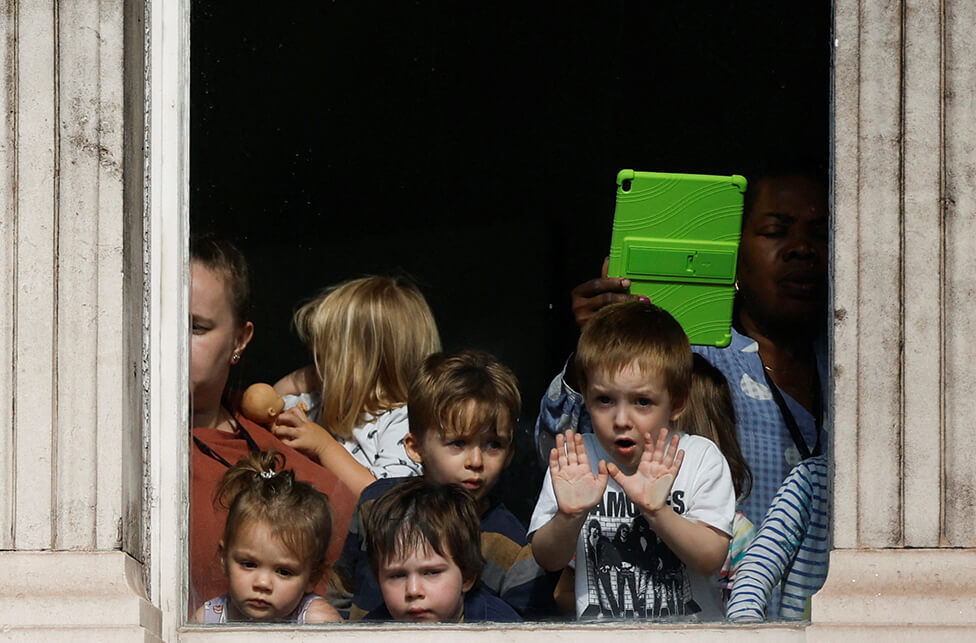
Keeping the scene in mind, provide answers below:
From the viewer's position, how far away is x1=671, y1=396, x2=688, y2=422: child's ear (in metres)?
4.55

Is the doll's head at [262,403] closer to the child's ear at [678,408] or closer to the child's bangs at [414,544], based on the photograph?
the child's bangs at [414,544]

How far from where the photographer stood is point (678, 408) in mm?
4566

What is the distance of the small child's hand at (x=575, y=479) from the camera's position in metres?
4.41

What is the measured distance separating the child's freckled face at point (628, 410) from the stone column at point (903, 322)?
0.59 metres

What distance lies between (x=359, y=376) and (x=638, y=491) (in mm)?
960

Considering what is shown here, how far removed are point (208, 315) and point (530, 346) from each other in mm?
903

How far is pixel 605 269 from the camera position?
475cm

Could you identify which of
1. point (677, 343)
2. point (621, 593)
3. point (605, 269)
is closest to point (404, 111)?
point (605, 269)

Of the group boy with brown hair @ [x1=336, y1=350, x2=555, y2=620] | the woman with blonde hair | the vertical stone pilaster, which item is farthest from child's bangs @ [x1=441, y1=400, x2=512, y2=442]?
the vertical stone pilaster

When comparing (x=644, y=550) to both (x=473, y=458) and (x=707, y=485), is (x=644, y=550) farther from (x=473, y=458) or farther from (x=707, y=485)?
(x=473, y=458)

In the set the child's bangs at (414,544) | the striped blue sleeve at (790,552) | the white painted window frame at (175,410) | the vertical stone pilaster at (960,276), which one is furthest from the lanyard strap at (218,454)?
the vertical stone pilaster at (960,276)

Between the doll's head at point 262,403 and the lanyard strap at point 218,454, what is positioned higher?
the doll's head at point 262,403

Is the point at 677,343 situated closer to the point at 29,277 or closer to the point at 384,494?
the point at 384,494

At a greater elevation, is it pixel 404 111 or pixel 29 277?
pixel 404 111
